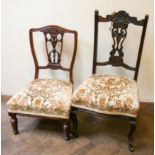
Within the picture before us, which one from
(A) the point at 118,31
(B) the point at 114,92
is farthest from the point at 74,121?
(A) the point at 118,31

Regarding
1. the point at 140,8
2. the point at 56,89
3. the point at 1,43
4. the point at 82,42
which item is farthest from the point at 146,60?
the point at 1,43

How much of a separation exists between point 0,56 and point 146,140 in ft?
5.50

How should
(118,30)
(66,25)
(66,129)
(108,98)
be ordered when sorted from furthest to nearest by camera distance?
(66,25), (118,30), (66,129), (108,98)

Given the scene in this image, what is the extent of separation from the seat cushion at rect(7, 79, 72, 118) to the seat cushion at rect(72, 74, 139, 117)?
0.33 ft

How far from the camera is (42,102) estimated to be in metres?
1.69

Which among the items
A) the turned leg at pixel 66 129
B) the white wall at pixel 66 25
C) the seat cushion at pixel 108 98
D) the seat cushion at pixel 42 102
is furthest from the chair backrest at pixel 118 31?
the turned leg at pixel 66 129

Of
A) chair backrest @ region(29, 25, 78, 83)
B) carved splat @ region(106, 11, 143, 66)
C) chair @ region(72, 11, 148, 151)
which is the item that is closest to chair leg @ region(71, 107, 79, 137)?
chair @ region(72, 11, 148, 151)

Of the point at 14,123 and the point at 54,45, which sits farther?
the point at 54,45

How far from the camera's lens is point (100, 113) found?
5.44ft

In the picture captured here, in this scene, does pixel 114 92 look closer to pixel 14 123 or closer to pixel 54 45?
pixel 54 45

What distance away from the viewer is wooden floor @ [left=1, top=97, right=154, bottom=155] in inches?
67.6

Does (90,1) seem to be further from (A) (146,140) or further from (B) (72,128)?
(A) (146,140)

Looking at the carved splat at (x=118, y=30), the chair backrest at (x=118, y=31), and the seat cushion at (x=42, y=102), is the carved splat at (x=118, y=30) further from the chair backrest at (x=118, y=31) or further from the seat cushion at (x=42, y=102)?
the seat cushion at (x=42, y=102)

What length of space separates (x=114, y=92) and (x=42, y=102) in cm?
57
